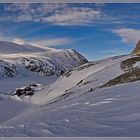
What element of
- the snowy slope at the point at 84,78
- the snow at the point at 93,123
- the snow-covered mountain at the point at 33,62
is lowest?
the snow at the point at 93,123

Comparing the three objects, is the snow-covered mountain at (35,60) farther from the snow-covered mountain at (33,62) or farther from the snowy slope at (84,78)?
the snowy slope at (84,78)

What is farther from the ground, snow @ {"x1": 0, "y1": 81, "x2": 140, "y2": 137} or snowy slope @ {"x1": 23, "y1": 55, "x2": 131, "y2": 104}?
snowy slope @ {"x1": 23, "y1": 55, "x2": 131, "y2": 104}

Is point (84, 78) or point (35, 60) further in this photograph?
point (35, 60)

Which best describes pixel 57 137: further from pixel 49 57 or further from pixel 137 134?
pixel 49 57

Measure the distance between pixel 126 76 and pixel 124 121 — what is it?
32.3ft

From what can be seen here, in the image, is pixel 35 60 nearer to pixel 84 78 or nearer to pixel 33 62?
pixel 33 62

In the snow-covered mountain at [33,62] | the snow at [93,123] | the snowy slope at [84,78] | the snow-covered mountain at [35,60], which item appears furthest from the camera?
the snow-covered mountain at [35,60]

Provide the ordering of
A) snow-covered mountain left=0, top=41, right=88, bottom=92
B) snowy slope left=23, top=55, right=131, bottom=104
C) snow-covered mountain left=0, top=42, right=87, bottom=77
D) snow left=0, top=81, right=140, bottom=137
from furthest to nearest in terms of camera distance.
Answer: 1. snow-covered mountain left=0, top=42, right=87, bottom=77
2. snow-covered mountain left=0, top=41, right=88, bottom=92
3. snowy slope left=23, top=55, right=131, bottom=104
4. snow left=0, top=81, right=140, bottom=137

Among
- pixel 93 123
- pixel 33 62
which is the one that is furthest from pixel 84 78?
pixel 33 62

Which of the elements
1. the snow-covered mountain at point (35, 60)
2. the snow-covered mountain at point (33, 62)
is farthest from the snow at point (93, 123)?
the snow-covered mountain at point (35, 60)


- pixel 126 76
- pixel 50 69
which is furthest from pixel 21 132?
pixel 50 69

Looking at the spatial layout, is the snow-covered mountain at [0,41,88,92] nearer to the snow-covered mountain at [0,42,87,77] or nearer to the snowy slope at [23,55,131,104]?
the snow-covered mountain at [0,42,87,77]

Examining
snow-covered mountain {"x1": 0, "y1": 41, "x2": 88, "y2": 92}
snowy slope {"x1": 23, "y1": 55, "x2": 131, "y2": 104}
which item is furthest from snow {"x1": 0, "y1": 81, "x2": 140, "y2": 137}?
snow-covered mountain {"x1": 0, "y1": 41, "x2": 88, "y2": 92}

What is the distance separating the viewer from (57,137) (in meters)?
6.14
